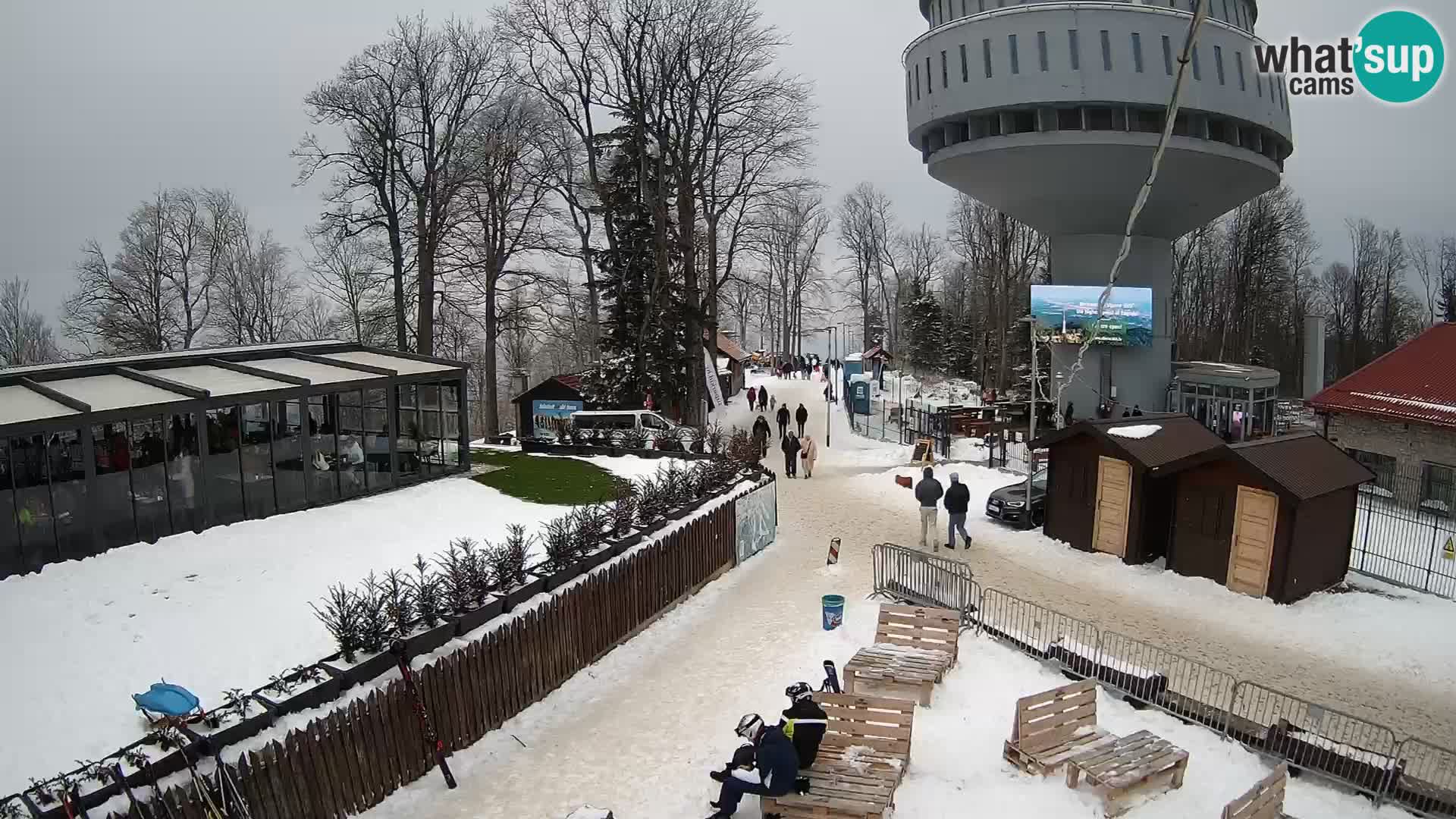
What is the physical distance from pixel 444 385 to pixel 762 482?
8971 millimetres

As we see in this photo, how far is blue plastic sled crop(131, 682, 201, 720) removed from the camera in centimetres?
805

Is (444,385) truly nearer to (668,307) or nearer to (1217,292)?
(668,307)

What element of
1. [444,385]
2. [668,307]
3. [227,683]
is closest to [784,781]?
[227,683]

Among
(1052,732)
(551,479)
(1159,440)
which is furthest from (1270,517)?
(551,479)

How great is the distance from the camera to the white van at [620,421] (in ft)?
99.9

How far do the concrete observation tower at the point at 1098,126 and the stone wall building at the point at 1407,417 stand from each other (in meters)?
9.58

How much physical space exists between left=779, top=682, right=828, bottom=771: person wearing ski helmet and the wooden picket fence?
4.00m

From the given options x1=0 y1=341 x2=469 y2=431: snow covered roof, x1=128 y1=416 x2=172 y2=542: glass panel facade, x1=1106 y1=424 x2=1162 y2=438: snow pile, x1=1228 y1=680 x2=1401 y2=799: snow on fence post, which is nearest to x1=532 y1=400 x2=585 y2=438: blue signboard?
x1=0 y1=341 x2=469 y2=431: snow covered roof

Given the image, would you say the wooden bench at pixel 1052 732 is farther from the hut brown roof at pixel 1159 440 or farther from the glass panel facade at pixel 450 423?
the glass panel facade at pixel 450 423

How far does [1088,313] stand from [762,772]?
94.6ft

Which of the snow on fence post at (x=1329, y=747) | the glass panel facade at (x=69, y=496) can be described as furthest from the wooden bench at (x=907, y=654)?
the glass panel facade at (x=69, y=496)

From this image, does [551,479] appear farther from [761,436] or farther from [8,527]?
[8,527]

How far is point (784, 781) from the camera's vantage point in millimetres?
7625

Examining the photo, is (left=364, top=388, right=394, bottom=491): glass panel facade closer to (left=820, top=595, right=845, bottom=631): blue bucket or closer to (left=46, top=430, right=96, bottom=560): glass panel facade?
(left=46, top=430, right=96, bottom=560): glass panel facade
